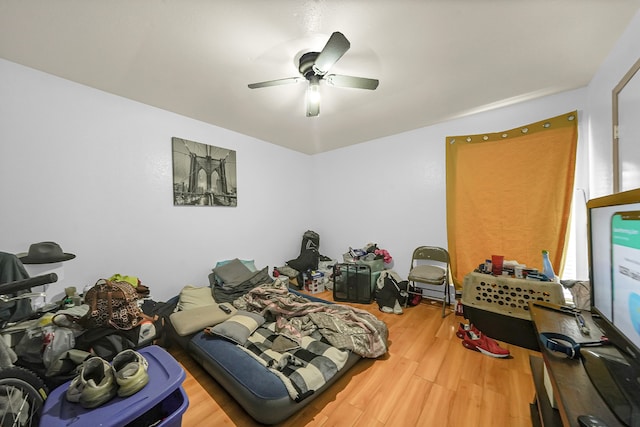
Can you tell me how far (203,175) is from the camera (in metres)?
2.72

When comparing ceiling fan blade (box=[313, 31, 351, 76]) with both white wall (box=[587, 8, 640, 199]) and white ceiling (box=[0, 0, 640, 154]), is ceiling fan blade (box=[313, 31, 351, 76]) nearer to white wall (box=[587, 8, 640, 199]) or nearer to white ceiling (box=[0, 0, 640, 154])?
white ceiling (box=[0, 0, 640, 154])

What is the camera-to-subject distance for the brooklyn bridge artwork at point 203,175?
8.27 feet

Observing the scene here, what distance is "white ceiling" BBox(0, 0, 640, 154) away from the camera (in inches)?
49.3

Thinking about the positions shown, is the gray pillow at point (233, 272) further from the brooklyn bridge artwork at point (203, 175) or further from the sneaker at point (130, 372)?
the sneaker at point (130, 372)

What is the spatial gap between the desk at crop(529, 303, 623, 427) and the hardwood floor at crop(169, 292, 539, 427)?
31cm

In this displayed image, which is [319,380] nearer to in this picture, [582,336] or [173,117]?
[582,336]

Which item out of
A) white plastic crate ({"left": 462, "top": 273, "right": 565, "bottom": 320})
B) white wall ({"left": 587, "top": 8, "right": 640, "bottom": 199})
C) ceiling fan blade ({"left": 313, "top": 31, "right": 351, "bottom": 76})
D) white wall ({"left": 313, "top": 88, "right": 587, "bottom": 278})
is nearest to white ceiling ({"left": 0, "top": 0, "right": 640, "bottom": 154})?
white wall ({"left": 587, "top": 8, "right": 640, "bottom": 199})

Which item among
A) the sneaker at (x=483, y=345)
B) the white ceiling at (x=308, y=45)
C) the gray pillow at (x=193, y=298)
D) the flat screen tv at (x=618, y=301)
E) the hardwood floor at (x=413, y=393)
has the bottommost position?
the hardwood floor at (x=413, y=393)

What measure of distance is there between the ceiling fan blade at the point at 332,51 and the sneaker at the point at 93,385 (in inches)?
79.5

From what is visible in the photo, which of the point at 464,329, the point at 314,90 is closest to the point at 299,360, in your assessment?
the point at 464,329

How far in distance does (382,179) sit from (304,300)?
211 centimetres

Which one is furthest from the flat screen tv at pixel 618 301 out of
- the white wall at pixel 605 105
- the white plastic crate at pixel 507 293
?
the white wall at pixel 605 105

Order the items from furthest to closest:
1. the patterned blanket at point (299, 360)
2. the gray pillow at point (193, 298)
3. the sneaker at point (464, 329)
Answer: the gray pillow at point (193, 298) → the sneaker at point (464, 329) → the patterned blanket at point (299, 360)

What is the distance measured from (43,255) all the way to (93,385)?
1.38 m
